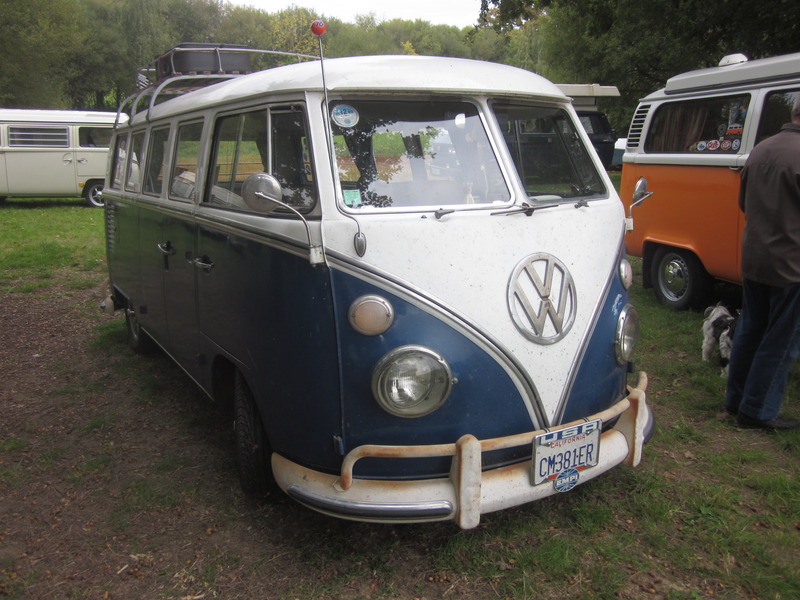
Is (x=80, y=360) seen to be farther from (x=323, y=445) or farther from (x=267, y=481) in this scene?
(x=323, y=445)

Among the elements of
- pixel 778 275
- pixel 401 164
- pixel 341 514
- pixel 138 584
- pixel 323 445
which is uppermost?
pixel 401 164

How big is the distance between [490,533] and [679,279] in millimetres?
4382

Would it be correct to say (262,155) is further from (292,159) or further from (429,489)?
(429,489)

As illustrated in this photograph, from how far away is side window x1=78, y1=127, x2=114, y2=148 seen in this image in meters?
15.8

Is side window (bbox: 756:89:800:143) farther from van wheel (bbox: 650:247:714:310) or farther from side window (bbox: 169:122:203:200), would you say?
side window (bbox: 169:122:203:200)

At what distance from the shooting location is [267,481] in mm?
3291

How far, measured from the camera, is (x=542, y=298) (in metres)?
2.81

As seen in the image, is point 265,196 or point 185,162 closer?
point 265,196

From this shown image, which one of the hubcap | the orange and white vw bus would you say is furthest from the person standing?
the hubcap

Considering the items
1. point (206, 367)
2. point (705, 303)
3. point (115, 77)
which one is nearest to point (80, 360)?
point (206, 367)

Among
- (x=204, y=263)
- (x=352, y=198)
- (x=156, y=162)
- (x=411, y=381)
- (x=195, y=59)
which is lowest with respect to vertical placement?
(x=411, y=381)

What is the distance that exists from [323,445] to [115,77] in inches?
1789

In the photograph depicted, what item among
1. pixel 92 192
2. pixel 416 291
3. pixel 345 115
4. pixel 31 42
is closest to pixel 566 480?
pixel 416 291

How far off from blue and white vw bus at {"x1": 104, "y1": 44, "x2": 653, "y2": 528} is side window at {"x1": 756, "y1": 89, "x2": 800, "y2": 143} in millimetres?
2901
